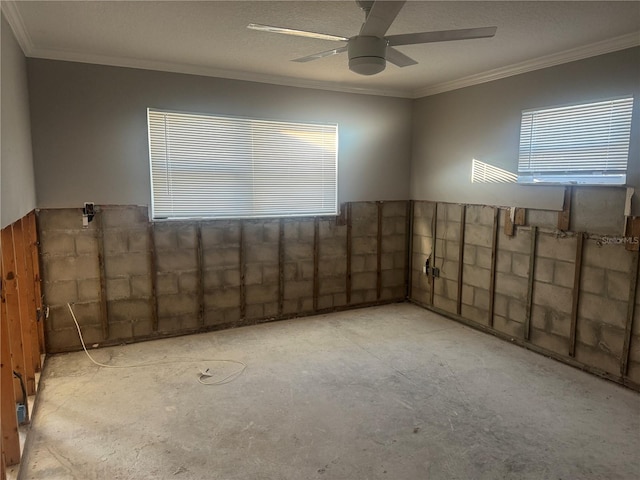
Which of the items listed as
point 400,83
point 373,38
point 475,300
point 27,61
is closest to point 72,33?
point 27,61

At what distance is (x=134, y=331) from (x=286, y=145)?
264 centimetres

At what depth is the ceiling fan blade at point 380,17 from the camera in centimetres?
200

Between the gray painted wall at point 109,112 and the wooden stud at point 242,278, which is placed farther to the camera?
the wooden stud at point 242,278

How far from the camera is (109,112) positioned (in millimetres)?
4070

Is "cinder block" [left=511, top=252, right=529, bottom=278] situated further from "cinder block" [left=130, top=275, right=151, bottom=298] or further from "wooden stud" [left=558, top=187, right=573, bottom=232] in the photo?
"cinder block" [left=130, top=275, right=151, bottom=298]

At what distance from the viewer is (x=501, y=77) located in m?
4.39

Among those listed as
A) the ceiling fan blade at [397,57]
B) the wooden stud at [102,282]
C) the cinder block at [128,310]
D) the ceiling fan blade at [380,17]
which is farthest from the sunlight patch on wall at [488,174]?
the wooden stud at [102,282]

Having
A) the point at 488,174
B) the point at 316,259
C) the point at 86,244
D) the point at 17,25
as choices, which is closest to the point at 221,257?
the point at 316,259

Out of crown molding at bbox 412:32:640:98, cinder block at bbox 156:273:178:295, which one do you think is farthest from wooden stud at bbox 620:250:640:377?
cinder block at bbox 156:273:178:295

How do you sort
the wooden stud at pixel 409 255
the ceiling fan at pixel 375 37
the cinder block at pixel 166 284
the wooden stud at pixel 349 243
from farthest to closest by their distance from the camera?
the wooden stud at pixel 409 255 < the wooden stud at pixel 349 243 < the cinder block at pixel 166 284 < the ceiling fan at pixel 375 37

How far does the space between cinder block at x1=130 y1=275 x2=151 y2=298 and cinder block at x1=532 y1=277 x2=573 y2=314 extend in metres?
3.95

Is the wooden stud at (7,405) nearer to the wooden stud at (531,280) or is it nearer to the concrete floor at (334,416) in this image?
the concrete floor at (334,416)

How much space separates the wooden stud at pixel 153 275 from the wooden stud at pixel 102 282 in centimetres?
43

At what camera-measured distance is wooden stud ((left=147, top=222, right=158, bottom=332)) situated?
4341mm
